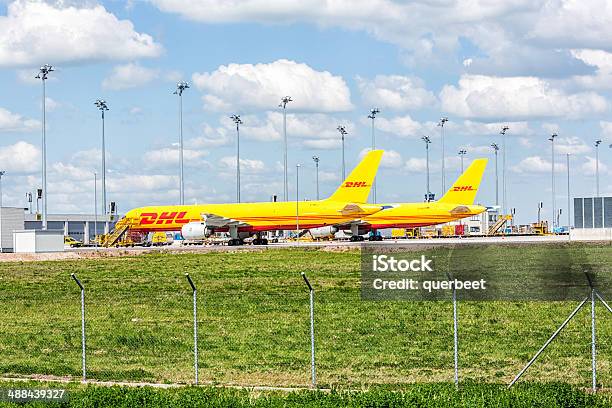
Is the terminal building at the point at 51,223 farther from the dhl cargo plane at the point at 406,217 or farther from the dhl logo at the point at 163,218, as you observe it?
the dhl cargo plane at the point at 406,217

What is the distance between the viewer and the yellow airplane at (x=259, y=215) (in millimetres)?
89375

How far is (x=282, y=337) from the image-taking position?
27938 mm

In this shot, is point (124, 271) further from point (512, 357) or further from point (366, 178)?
point (366, 178)

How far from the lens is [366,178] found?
95500 millimetres

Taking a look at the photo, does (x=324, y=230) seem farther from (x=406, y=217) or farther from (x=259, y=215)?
(x=406, y=217)

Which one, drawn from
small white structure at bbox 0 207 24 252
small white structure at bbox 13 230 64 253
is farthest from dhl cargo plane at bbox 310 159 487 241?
small white structure at bbox 0 207 24 252

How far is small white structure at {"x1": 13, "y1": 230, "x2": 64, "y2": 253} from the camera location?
75706 millimetres

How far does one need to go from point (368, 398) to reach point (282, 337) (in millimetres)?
11192

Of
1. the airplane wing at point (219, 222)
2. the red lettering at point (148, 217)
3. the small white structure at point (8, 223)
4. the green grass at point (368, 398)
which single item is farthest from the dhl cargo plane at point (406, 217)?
the green grass at point (368, 398)

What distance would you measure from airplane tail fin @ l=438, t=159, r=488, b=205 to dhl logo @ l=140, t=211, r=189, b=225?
101 feet

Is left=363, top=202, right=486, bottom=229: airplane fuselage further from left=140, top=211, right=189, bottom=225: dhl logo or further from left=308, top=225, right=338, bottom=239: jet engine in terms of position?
left=140, top=211, right=189, bottom=225: dhl logo

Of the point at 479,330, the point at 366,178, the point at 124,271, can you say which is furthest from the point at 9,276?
the point at 366,178

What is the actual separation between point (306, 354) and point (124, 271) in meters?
33.0

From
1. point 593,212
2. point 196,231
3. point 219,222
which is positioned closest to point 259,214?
point 219,222
